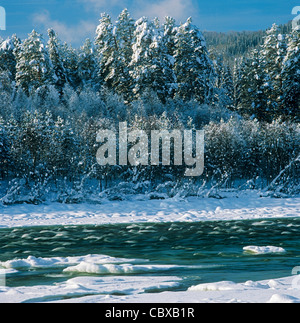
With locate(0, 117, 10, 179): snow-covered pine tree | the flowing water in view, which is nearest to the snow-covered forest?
locate(0, 117, 10, 179): snow-covered pine tree

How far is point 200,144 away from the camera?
32.2 m

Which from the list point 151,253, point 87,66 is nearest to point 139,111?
point 87,66

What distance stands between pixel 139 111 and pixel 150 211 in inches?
654

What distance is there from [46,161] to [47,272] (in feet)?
66.5

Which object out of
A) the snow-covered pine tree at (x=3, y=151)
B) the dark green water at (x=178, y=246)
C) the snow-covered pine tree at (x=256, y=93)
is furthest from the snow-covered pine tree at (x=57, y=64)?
the dark green water at (x=178, y=246)

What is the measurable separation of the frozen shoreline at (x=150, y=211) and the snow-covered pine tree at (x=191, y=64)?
2125cm

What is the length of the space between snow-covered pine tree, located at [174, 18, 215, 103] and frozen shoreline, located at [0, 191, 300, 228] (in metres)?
21.2

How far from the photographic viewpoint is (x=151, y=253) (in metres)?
12.2

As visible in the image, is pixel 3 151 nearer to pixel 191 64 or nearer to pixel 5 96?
pixel 5 96

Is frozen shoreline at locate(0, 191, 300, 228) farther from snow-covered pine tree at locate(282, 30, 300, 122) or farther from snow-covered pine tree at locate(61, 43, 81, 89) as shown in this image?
snow-covered pine tree at locate(61, 43, 81, 89)

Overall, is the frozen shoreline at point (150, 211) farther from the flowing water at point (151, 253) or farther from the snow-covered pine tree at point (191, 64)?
the snow-covered pine tree at point (191, 64)

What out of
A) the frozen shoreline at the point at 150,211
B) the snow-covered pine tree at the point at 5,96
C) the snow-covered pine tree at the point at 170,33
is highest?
the snow-covered pine tree at the point at 170,33

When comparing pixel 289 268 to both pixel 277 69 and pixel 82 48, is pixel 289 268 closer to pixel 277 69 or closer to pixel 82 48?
pixel 277 69

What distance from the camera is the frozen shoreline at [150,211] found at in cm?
2045
